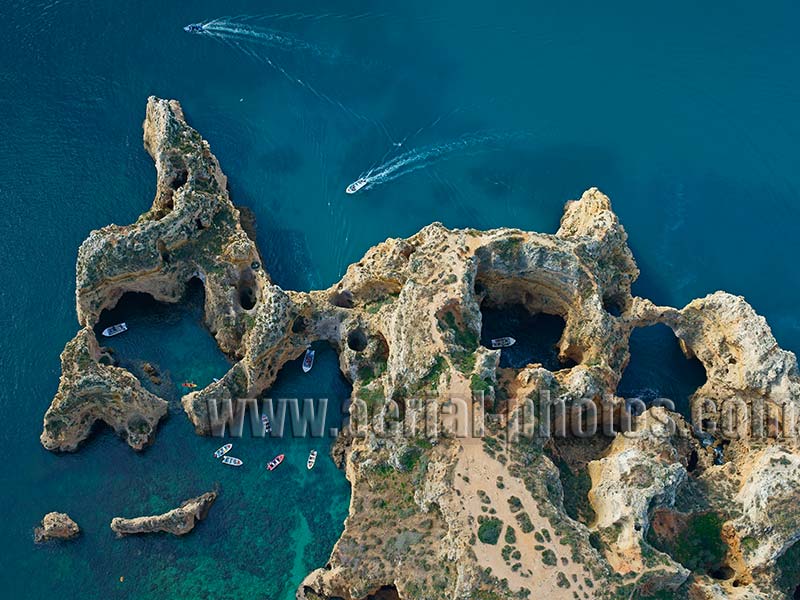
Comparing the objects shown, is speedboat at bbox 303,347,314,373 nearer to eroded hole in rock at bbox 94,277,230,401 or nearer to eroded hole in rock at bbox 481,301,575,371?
eroded hole in rock at bbox 94,277,230,401

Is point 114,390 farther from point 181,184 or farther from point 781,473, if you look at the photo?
point 781,473

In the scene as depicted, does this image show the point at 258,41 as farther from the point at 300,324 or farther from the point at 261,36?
the point at 300,324

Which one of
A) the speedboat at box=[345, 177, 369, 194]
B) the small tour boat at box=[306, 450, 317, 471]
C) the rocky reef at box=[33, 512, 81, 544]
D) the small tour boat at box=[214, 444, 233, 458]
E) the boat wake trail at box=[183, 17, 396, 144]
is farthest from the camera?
the boat wake trail at box=[183, 17, 396, 144]

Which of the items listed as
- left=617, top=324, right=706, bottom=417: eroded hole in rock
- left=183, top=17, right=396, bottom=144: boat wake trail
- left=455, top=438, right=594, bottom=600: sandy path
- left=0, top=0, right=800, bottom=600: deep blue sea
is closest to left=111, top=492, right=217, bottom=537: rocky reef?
left=0, top=0, right=800, bottom=600: deep blue sea

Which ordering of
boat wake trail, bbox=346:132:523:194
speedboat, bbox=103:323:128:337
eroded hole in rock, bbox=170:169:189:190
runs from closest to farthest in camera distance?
speedboat, bbox=103:323:128:337, eroded hole in rock, bbox=170:169:189:190, boat wake trail, bbox=346:132:523:194

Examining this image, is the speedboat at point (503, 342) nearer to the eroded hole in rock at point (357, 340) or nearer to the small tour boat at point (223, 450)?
the eroded hole in rock at point (357, 340)

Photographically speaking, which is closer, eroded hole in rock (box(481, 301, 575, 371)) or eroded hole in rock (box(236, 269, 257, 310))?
eroded hole in rock (box(236, 269, 257, 310))

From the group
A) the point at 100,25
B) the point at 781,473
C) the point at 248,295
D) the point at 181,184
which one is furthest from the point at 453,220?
the point at 100,25
